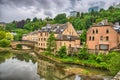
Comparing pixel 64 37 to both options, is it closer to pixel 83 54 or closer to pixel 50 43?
pixel 50 43

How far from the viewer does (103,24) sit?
55406 millimetres

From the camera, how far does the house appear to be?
53906mm

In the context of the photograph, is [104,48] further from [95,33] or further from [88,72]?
[88,72]

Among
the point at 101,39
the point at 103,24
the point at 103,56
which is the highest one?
the point at 103,24

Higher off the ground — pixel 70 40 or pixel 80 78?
pixel 70 40

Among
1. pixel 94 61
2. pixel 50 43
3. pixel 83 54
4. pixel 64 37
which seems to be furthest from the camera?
pixel 64 37

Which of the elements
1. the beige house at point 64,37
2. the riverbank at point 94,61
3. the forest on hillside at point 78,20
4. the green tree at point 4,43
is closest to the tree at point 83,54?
the riverbank at point 94,61

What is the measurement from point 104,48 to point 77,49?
6764 millimetres

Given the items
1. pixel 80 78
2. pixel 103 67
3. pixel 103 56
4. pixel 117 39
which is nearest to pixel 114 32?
pixel 117 39

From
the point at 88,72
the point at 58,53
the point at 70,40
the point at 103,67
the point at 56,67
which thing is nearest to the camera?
the point at 88,72

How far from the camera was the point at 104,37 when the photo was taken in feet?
181

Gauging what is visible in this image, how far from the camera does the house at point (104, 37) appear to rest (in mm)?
53906

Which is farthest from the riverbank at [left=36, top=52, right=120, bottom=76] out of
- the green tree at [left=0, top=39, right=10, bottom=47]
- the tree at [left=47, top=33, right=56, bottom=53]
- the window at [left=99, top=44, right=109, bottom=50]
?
the green tree at [left=0, top=39, right=10, bottom=47]

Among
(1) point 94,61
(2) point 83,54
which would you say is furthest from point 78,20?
(1) point 94,61
